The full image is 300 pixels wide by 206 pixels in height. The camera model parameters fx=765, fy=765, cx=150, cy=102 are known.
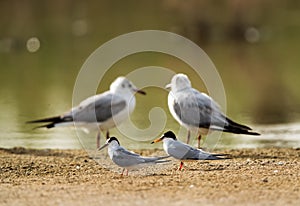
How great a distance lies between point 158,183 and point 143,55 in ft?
70.5

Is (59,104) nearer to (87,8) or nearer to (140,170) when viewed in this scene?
(140,170)

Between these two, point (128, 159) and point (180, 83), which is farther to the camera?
point (180, 83)

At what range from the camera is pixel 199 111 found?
11.0 m

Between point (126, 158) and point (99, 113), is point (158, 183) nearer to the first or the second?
point (126, 158)

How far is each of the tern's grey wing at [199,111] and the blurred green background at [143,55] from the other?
2389 millimetres

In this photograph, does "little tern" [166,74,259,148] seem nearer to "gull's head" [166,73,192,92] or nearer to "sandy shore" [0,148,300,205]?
"gull's head" [166,73,192,92]

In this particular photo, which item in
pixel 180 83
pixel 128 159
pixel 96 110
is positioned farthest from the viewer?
pixel 96 110

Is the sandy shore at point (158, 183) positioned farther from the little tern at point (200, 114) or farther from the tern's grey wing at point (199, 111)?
the tern's grey wing at point (199, 111)

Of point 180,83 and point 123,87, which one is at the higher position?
point 180,83

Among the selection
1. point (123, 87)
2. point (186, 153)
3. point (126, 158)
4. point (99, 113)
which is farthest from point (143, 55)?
point (126, 158)

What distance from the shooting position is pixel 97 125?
1230cm

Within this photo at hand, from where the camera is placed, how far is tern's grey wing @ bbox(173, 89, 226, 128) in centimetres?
1099

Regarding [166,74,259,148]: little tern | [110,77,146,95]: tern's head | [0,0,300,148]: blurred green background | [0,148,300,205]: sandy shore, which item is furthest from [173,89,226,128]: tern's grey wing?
[0,0,300,148]: blurred green background

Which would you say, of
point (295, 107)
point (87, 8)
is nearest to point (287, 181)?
point (295, 107)
